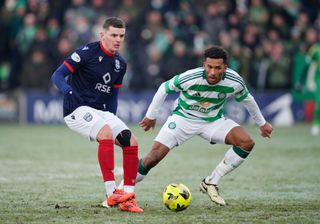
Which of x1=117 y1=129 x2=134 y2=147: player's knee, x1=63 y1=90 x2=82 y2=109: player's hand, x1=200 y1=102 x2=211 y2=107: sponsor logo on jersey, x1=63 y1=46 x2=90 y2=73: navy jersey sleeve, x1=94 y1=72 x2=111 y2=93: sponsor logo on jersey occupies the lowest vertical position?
x1=117 y1=129 x2=134 y2=147: player's knee

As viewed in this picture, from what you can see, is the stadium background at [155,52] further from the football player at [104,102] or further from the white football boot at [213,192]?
the football player at [104,102]

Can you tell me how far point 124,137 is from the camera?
823 cm

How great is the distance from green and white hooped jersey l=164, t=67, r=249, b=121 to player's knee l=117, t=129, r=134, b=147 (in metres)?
0.68

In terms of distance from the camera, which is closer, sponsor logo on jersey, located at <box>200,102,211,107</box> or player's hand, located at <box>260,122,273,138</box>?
Answer: sponsor logo on jersey, located at <box>200,102,211,107</box>

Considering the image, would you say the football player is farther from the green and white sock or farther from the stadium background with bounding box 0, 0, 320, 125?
the stadium background with bounding box 0, 0, 320, 125

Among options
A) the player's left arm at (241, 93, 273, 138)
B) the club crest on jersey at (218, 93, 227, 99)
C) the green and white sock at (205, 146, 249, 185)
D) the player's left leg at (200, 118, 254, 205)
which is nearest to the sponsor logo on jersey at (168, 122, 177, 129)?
the player's left leg at (200, 118, 254, 205)

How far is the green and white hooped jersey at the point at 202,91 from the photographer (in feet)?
28.0

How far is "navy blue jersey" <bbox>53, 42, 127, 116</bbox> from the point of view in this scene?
8398 millimetres

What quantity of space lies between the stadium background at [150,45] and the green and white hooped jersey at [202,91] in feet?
35.9

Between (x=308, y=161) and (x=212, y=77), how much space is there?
200 inches

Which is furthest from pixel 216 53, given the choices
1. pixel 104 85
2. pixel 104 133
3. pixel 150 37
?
pixel 150 37

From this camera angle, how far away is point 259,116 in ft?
29.1

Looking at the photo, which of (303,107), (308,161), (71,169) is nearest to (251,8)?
(303,107)

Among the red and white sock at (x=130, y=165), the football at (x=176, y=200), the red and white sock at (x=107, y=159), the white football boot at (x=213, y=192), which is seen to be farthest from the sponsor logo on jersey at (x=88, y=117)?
the white football boot at (x=213, y=192)
